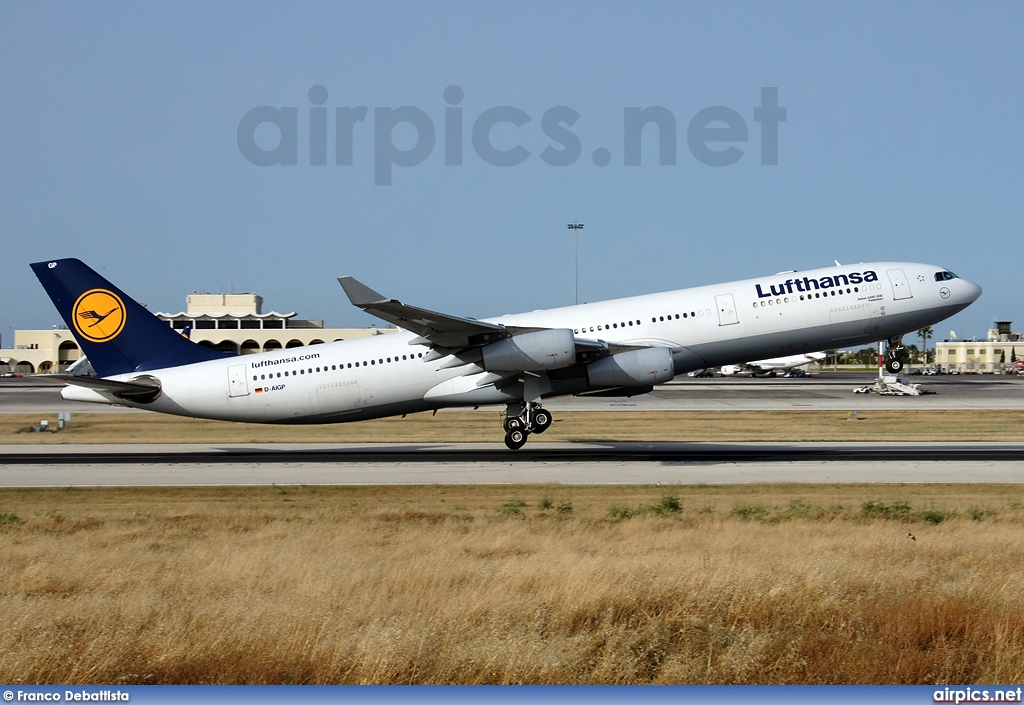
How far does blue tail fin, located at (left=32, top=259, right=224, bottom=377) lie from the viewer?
3334cm

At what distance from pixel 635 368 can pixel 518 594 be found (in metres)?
19.2

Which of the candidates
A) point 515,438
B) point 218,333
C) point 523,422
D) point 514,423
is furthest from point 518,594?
point 218,333

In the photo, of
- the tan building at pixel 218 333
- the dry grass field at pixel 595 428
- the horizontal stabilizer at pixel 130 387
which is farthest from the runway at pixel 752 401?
→ the tan building at pixel 218 333

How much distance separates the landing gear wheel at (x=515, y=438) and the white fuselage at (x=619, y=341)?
4.38 feet

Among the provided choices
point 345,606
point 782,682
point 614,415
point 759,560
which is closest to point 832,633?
point 782,682

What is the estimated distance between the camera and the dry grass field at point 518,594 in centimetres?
938

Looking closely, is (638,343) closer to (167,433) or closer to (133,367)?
(133,367)

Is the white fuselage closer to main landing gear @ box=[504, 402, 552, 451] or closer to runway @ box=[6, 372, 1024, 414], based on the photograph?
main landing gear @ box=[504, 402, 552, 451]

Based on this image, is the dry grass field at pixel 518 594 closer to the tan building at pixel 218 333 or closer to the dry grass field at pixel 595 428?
the dry grass field at pixel 595 428

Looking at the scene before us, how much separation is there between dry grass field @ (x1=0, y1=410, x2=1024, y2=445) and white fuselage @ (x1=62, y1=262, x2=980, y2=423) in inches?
275

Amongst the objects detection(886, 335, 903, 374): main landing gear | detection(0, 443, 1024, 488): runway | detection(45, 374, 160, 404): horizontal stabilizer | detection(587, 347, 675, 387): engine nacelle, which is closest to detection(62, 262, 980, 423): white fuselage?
detection(45, 374, 160, 404): horizontal stabilizer

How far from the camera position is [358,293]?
27.2 m

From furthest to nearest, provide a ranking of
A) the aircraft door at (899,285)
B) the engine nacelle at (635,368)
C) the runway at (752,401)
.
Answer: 1. the runway at (752,401)
2. the aircraft door at (899,285)
3. the engine nacelle at (635,368)

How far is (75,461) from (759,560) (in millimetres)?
25903
